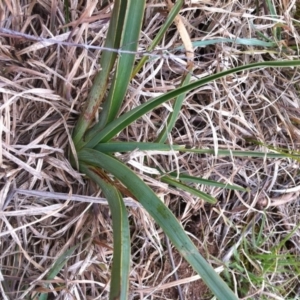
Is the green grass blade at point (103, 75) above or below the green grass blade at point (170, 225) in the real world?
above

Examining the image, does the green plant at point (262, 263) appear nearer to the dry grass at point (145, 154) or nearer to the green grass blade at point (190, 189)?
the dry grass at point (145, 154)

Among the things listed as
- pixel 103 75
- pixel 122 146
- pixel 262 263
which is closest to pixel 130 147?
pixel 122 146

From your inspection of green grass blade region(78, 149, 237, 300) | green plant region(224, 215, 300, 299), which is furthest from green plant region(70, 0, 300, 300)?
green plant region(224, 215, 300, 299)

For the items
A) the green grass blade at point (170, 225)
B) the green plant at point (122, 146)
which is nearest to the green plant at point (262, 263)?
the green plant at point (122, 146)

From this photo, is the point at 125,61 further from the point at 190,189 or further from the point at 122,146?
the point at 190,189

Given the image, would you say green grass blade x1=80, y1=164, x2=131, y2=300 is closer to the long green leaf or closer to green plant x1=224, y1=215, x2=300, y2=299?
the long green leaf

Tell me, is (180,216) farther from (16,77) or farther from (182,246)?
(16,77)
